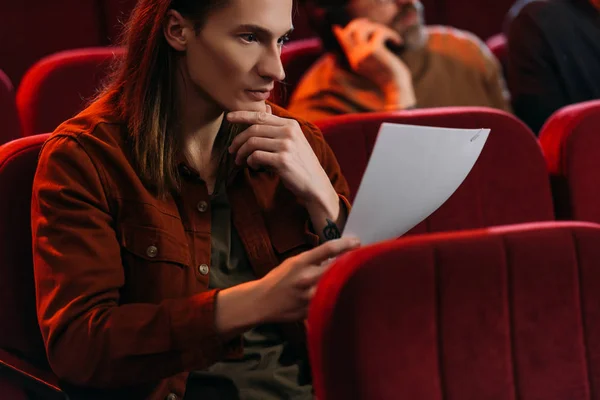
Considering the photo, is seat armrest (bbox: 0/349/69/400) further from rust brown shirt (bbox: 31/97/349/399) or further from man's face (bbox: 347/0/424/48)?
man's face (bbox: 347/0/424/48)

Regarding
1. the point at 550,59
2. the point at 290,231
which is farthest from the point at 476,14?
the point at 290,231

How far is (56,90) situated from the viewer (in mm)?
1160

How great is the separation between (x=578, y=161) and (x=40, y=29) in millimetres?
872

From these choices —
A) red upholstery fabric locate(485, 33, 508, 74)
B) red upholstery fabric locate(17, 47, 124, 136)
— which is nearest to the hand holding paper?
red upholstery fabric locate(17, 47, 124, 136)

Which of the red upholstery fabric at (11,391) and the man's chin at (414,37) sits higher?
the man's chin at (414,37)

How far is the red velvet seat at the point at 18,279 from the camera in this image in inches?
27.8

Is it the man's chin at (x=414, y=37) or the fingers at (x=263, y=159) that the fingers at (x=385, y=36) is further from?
the fingers at (x=263, y=159)

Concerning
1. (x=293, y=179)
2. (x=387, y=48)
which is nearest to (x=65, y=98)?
(x=387, y=48)

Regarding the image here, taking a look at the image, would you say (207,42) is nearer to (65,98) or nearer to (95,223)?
(95,223)

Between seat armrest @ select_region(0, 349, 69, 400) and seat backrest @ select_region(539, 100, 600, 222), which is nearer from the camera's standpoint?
seat armrest @ select_region(0, 349, 69, 400)

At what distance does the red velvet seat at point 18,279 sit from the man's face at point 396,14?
670 mm

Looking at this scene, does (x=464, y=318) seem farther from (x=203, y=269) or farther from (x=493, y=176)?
(x=493, y=176)

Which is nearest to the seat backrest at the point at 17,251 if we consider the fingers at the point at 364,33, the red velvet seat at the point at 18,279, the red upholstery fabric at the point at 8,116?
the red velvet seat at the point at 18,279

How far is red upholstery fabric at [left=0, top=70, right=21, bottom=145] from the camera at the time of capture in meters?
1.06
